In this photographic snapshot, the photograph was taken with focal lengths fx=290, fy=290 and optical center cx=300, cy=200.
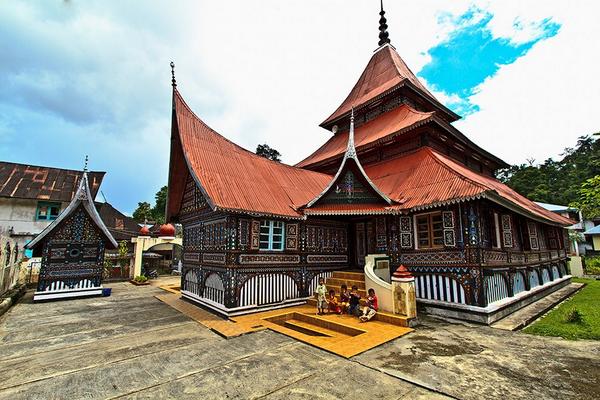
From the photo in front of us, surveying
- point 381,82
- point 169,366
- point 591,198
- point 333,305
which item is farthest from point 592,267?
point 169,366

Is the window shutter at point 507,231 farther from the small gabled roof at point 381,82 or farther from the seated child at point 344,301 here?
the small gabled roof at point 381,82

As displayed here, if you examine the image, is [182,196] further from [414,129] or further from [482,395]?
[482,395]

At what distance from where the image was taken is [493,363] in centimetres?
476

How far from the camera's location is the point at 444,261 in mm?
8164

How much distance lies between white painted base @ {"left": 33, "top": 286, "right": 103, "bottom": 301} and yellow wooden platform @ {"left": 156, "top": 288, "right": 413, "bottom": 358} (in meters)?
5.65

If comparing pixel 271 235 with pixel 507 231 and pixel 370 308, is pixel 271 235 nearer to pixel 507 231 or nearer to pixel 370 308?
pixel 370 308

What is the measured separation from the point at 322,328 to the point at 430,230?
4283 millimetres

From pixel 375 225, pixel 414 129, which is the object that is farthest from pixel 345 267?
pixel 414 129

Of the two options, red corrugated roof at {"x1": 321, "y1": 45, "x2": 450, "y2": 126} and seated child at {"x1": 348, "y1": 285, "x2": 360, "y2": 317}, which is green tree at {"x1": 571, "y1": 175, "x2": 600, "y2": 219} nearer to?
seated child at {"x1": 348, "y1": 285, "x2": 360, "y2": 317}

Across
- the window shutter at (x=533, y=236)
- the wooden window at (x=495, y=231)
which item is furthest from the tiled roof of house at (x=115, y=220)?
the window shutter at (x=533, y=236)

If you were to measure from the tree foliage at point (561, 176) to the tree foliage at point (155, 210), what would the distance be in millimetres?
53242

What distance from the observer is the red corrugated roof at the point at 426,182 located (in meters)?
7.65

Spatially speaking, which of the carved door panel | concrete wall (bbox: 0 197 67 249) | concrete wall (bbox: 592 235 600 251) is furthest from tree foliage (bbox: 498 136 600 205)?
concrete wall (bbox: 0 197 67 249)

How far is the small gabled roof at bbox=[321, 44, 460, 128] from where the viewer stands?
14727mm
